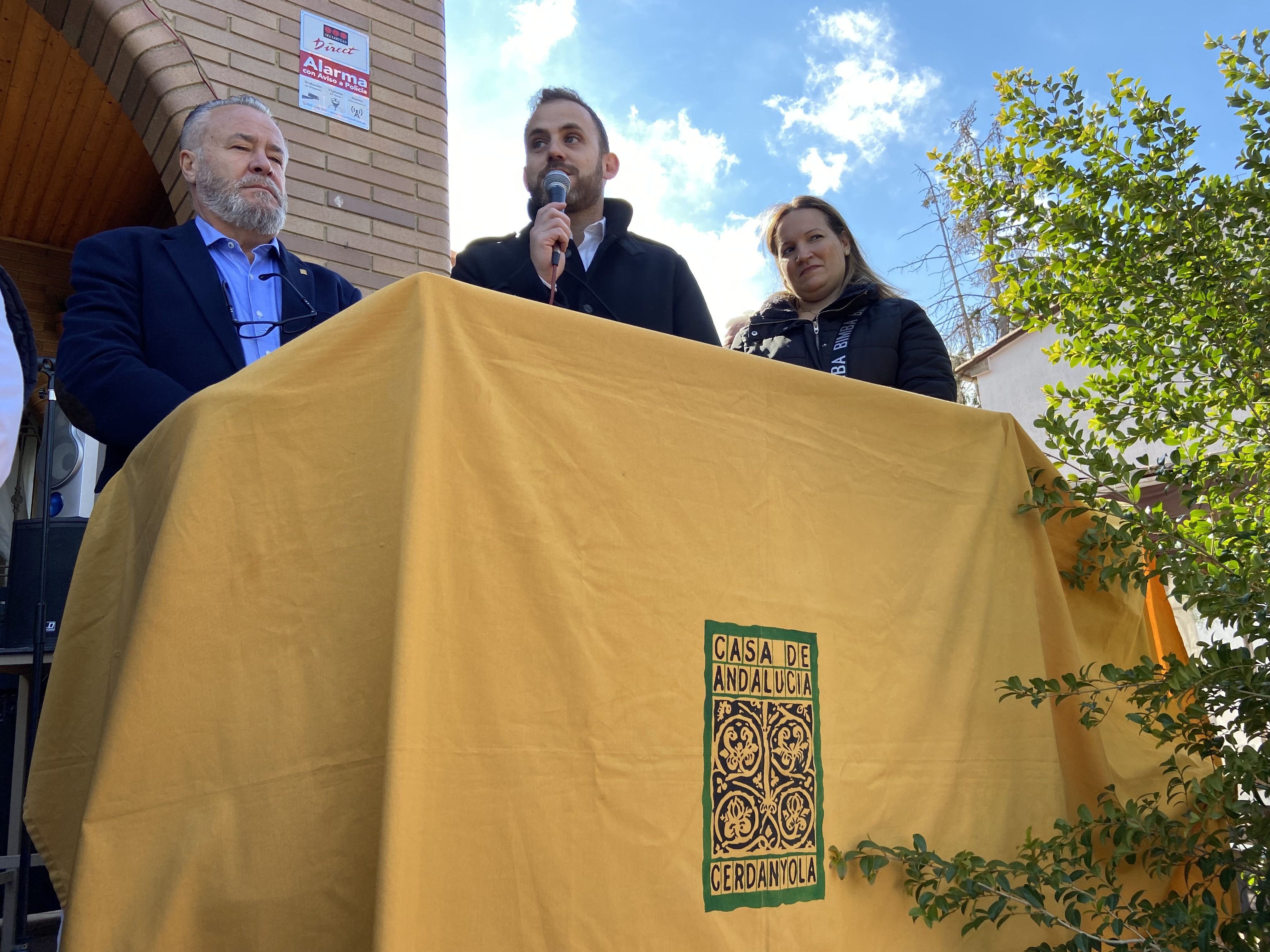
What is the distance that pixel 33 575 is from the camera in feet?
9.33

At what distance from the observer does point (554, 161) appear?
8.66 feet

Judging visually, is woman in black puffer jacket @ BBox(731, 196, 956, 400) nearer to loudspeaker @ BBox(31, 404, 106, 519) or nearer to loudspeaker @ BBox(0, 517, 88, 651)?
loudspeaker @ BBox(0, 517, 88, 651)

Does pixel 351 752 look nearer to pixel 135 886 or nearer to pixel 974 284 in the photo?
pixel 135 886

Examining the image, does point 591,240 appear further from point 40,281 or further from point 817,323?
point 40,281

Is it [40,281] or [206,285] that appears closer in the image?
[206,285]

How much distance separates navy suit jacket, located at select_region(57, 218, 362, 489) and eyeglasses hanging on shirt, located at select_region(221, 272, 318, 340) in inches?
0.5

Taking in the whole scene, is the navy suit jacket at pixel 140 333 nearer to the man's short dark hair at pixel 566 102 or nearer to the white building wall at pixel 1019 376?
the man's short dark hair at pixel 566 102

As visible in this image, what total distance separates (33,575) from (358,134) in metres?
2.38

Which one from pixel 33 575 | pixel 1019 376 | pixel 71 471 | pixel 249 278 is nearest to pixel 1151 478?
pixel 249 278

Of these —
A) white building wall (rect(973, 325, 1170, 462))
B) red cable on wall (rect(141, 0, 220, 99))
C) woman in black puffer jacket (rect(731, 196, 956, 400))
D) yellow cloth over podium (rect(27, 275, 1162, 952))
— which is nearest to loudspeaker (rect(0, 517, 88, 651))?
yellow cloth over podium (rect(27, 275, 1162, 952))

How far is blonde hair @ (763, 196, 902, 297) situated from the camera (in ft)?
9.90

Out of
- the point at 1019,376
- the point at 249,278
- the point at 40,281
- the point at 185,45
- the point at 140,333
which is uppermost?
the point at 1019,376

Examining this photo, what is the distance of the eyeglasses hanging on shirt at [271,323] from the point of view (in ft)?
7.10

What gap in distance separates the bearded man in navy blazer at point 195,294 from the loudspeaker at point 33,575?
971 mm
